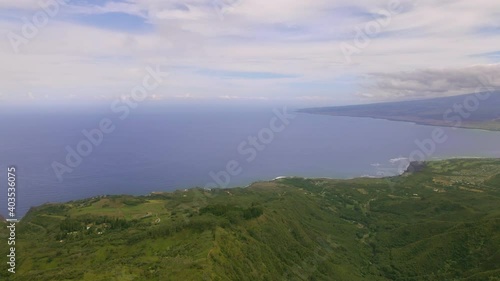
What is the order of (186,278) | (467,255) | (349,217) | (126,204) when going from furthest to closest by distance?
1. (349,217)
2. (126,204)
3. (467,255)
4. (186,278)

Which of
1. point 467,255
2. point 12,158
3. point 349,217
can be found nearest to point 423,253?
point 467,255

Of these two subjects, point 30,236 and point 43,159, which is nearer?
point 30,236

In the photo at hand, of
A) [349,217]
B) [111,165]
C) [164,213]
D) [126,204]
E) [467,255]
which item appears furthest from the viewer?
[111,165]

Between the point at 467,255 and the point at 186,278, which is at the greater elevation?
the point at 186,278

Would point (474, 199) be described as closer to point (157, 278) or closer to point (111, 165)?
point (157, 278)

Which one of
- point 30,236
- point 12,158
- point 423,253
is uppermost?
A: point 12,158

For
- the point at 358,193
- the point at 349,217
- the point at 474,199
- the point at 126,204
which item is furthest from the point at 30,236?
the point at 474,199

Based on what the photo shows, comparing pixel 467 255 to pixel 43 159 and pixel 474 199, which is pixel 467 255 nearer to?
pixel 474 199
